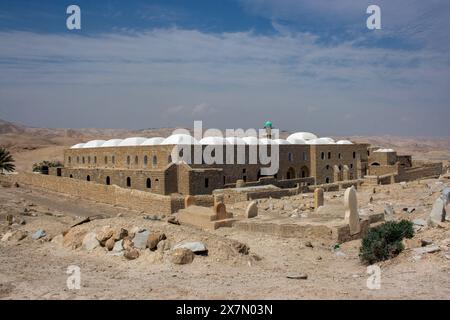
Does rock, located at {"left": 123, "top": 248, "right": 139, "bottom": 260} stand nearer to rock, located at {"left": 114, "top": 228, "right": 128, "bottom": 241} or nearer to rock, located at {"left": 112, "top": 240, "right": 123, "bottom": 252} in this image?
rock, located at {"left": 112, "top": 240, "right": 123, "bottom": 252}

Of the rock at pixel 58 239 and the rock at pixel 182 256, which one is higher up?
the rock at pixel 182 256

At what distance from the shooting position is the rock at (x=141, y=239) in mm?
8852

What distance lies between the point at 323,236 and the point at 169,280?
18.3 feet

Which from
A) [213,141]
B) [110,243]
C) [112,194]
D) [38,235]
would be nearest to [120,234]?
[110,243]

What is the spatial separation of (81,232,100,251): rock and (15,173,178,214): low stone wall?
802cm

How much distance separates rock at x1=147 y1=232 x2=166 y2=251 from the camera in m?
8.72

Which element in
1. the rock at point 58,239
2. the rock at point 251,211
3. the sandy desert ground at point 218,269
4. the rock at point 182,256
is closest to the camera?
the sandy desert ground at point 218,269

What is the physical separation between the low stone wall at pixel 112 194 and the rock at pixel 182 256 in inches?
378

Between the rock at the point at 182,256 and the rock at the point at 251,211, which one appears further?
the rock at the point at 251,211

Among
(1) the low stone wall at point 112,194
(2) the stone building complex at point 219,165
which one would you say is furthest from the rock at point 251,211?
(2) the stone building complex at point 219,165

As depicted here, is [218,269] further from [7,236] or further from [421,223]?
[7,236]

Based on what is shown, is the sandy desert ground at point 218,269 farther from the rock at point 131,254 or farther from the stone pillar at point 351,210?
the stone pillar at point 351,210

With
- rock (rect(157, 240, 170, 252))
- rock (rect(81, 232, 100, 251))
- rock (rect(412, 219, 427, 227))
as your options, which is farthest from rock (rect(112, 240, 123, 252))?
Answer: rock (rect(412, 219, 427, 227))
